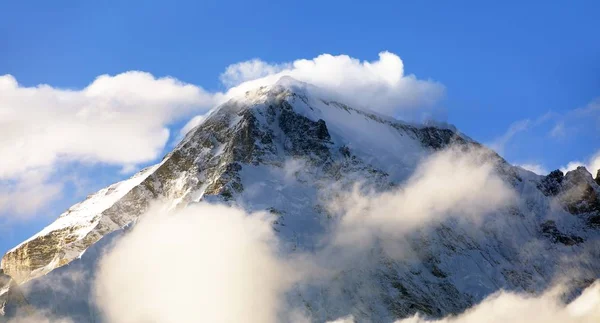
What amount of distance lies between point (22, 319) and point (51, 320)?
5.71 meters

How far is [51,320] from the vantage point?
199750 mm

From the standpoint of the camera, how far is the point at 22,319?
653ft
